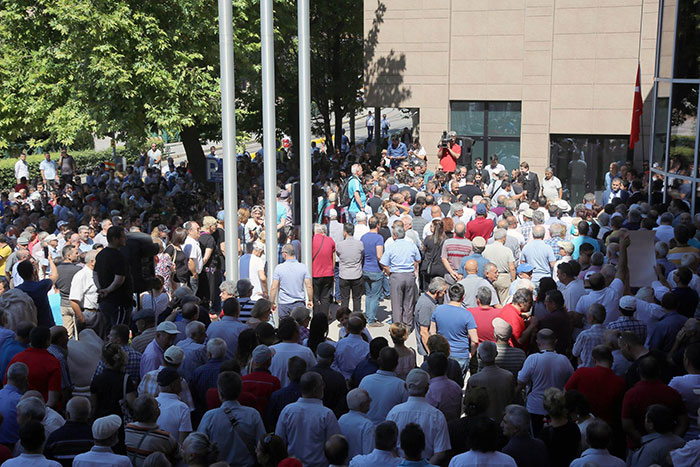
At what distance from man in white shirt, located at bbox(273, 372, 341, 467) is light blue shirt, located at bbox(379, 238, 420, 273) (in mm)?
6061

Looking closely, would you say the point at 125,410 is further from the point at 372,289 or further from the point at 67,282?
the point at 372,289

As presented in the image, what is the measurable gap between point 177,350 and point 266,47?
6.00m

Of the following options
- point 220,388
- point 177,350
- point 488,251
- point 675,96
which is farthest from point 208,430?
point 675,96

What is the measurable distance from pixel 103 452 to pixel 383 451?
6.76ft

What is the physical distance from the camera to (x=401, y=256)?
12.5 metres

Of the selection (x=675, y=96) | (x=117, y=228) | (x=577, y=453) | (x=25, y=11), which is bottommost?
(x=577, y=453)

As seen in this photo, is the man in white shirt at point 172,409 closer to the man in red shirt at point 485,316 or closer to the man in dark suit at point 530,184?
the man in red shirt at point 485,316

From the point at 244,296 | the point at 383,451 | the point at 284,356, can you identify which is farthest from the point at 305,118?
the point at 383,451

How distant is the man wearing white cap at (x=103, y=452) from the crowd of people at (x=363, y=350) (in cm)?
1

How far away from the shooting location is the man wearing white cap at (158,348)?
26.1 ft

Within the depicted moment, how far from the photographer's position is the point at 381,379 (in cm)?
716

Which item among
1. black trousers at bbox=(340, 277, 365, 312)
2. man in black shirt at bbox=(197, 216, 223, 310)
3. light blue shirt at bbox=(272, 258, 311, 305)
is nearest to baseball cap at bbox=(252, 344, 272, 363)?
light blue shirt at bbox=(272, 258, 311, 305)

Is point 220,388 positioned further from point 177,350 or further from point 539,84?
point 539,84

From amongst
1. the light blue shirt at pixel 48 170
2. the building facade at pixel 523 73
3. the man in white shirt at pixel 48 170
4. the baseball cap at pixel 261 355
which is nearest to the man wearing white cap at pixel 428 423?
the baseball cap at pixel 261 355
